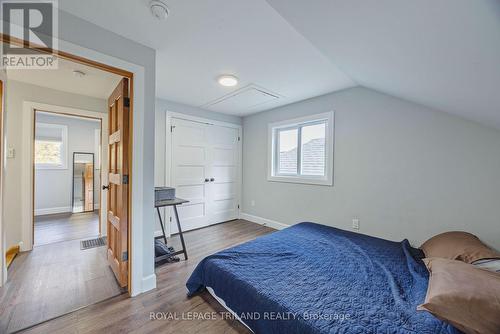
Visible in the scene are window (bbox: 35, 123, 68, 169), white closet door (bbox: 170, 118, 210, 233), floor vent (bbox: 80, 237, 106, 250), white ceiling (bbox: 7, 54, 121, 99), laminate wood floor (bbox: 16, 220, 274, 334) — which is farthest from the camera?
window (bbox: 35, 123, 68, 169)

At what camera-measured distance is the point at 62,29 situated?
146 cm

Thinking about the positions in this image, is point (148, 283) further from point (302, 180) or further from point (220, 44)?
point (302, 180)

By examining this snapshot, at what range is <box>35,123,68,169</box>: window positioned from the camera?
15.0ft

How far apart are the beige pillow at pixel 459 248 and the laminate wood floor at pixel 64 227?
4.59 m

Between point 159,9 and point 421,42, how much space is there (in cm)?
168

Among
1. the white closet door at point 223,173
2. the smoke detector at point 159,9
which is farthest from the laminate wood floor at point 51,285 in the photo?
the smoke detector at point 159,9

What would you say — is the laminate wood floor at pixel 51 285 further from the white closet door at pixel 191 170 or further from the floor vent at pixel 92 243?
the white closet door at pixel 191 170

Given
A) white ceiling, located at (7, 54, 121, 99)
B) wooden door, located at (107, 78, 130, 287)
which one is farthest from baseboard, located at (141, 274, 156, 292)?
white ceiling, located at (7, 54, 121, 99)

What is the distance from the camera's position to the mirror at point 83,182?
490 cm

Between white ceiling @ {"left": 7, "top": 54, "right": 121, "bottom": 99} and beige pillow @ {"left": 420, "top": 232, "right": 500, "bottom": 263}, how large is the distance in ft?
12.4

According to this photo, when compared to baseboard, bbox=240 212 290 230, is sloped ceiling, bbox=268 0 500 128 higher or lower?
higher

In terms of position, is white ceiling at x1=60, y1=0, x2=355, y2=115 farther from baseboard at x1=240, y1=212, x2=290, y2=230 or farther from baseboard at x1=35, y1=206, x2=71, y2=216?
baseboard at x1=35, y1=206, x2=71, y2=216

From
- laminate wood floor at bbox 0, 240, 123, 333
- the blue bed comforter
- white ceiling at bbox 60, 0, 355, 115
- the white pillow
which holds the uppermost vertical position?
white ceiling at bbox 60, 0, 355, 115

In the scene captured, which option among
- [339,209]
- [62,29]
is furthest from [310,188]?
[62,29]
